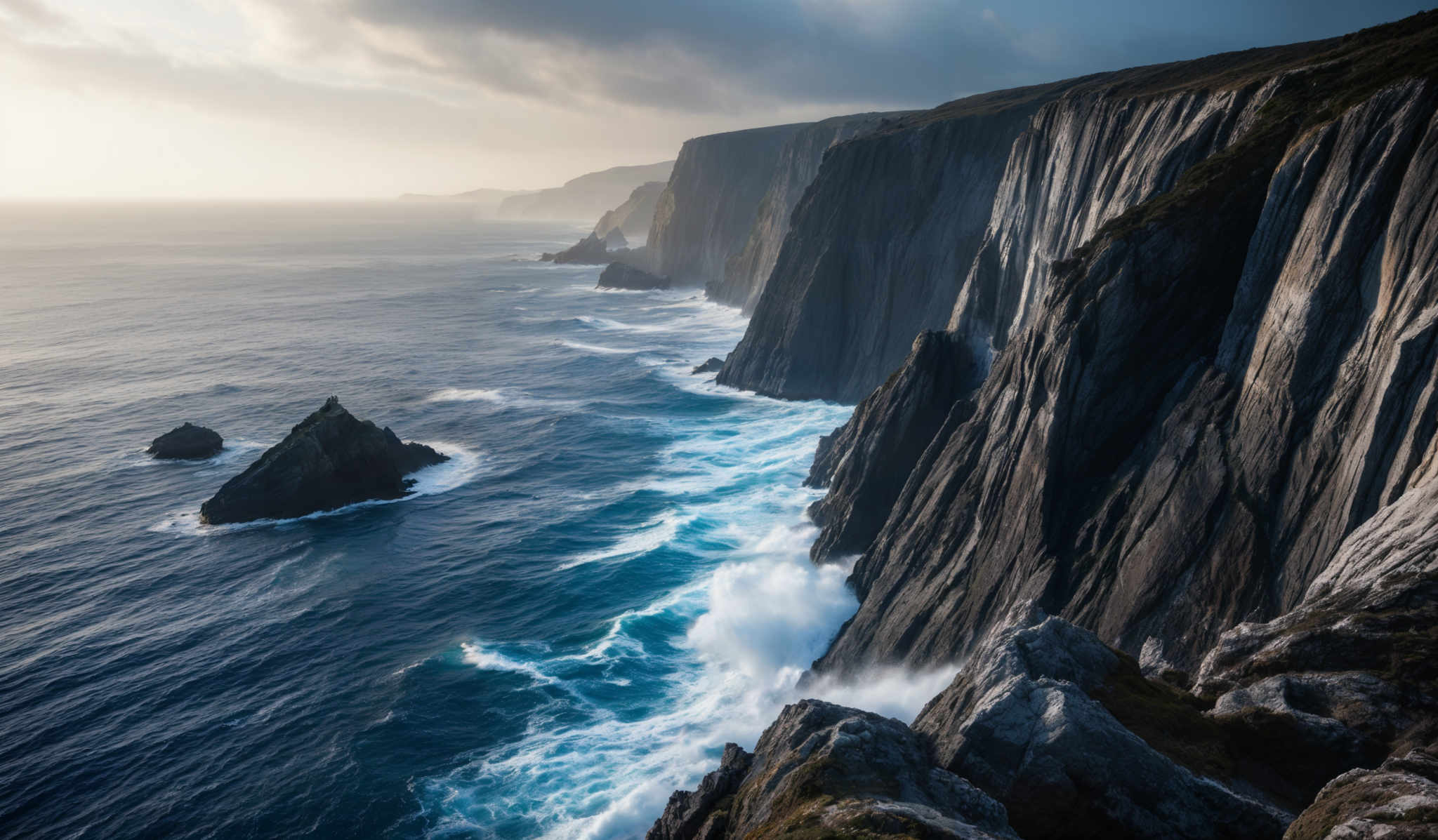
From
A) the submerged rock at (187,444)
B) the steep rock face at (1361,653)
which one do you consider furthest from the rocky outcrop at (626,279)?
the steep rock face at (1361,653)

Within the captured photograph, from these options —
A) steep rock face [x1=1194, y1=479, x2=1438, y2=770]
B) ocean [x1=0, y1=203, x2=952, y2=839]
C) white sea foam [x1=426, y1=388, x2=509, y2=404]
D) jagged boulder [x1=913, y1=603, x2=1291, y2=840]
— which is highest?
steep rock face [x1=1194, y1=479, x2=1438, y2=770]

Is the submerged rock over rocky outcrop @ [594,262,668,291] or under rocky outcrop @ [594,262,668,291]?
under

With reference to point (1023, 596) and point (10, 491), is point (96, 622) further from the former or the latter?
point (1023, 596)

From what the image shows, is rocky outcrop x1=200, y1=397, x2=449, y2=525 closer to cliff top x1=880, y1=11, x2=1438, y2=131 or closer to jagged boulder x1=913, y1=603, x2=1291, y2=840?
jagged boulder x1=913, y1=603, x2=1291, y2=840

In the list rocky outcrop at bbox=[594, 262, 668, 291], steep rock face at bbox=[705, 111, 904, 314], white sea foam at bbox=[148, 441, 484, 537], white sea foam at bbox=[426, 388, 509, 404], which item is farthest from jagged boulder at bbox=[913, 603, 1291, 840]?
rocky outcrop at bbox=[594, 262, 668, 291]

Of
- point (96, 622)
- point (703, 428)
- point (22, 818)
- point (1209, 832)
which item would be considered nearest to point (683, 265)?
point (703, 428)

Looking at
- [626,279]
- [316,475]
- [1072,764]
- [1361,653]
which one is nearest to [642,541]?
[316,475]
